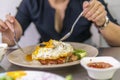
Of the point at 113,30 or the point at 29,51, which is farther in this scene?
the point at 113,30

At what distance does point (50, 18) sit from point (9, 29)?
0.87 ft

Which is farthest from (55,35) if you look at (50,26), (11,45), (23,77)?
(23,77)

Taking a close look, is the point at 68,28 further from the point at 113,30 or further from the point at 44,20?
the point at 113,30

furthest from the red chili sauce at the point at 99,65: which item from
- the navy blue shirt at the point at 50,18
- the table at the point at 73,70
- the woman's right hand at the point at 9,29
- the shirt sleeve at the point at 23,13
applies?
the shirt sleeve at the point at 23,13

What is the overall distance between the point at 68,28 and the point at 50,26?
9 centimetres

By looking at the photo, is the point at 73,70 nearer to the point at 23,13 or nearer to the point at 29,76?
the point at 29,76

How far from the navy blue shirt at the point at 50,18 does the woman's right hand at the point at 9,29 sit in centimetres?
9

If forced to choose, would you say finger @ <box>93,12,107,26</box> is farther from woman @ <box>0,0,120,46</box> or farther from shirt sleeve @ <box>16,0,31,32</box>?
shirt sleeve @ <box>16,0,31,32</box>

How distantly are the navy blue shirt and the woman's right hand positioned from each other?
0.29ft

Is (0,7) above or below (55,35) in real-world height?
above

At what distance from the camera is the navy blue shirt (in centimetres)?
138

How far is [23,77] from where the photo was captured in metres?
0.81

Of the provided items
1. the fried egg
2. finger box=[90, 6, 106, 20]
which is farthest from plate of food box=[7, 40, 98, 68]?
finger box=[90, 6, 106, 20]

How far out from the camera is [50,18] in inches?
55.3
